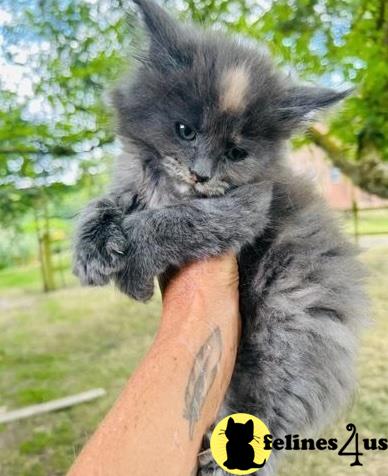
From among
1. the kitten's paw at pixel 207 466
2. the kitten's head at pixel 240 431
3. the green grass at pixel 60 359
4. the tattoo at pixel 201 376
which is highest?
the tattoo at pixel 201 376

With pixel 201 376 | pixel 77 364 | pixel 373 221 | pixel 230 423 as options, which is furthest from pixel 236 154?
pixel 77 364

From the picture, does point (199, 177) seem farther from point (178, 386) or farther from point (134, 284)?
point (178, 386)

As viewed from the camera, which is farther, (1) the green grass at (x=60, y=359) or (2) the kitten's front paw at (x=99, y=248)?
(1) the green grass at (x=60, y=359)

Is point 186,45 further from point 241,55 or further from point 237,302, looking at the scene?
point 237,302

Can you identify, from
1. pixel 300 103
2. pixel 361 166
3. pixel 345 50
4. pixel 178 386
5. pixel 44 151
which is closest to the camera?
pixel 178 386

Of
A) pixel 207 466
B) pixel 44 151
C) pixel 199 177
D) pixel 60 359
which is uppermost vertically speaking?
pixel 44 151

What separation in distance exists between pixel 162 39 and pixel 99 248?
1.78ft

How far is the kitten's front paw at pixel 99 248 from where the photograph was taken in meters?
1.06

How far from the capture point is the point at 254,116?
1.09 m

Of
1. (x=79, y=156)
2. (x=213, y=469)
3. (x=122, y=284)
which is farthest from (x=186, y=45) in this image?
(x=79, y=156)

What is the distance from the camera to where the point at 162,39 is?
1.14 metres

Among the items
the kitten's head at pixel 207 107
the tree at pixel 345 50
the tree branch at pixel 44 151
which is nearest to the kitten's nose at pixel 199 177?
the kitten's head at pixel 207 107

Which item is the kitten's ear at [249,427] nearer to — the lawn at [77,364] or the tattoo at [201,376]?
the tattoo at [201,376]

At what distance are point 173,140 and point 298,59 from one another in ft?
3.95
